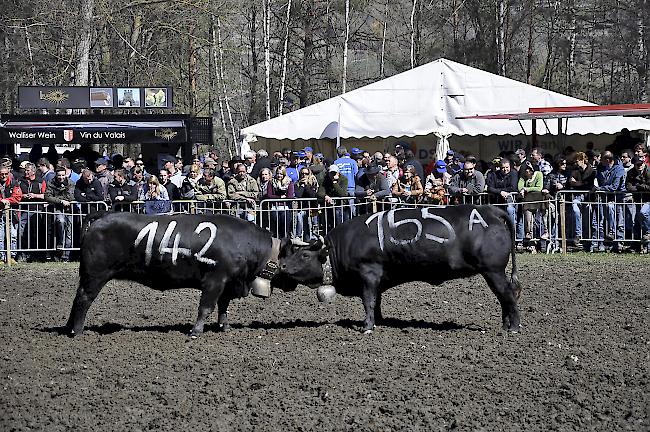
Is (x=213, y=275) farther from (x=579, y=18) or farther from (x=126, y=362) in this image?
(x=579, y=18)

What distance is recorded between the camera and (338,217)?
683 inches

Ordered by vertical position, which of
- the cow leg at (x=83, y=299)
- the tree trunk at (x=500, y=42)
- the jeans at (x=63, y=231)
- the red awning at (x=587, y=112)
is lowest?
the cow leg at (x=83, y=299)

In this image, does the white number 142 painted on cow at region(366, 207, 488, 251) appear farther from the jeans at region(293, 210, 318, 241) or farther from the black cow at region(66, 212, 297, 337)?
the jeans at region(293, 210, 318, 241)

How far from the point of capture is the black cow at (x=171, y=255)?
10.2m

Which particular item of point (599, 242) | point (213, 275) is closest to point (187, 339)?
point (213, 275)

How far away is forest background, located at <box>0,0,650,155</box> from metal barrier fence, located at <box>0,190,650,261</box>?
17886mm

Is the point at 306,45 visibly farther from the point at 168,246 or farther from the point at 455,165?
the point at 168,246

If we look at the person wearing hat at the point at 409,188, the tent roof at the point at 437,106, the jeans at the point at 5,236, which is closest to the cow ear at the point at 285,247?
the person wearing hat at the point at 409,188

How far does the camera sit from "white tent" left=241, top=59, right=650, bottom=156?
23188 millimetres

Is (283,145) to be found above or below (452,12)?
below

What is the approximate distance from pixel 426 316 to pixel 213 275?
8.29ft

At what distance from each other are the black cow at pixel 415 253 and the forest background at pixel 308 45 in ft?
80.9

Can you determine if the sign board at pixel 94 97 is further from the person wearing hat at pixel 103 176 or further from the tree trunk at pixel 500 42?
the tree trunk at pixel 500 42

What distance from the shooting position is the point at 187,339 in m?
10.2
